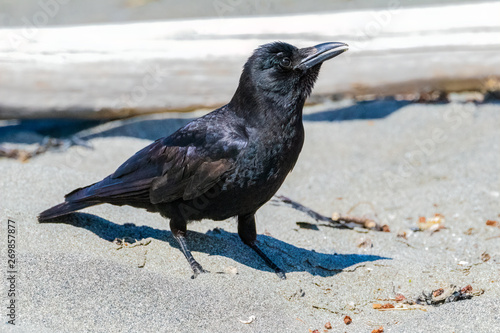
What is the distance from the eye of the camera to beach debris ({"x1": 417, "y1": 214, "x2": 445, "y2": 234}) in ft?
15.7

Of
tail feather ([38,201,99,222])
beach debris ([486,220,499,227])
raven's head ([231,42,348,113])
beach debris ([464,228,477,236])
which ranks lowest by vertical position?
beach debris ([464,228,477,236])

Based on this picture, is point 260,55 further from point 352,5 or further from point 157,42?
point 352,5

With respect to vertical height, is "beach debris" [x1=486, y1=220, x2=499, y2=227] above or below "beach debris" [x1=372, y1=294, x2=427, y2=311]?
below

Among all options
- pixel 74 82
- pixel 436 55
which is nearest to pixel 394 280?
pixel 436 55

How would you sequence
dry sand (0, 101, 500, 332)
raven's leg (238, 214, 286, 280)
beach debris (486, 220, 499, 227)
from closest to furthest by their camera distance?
dry sand (0, 101, 500, 332) → raven's leg (238, 214, 286, 280) → beach debris (486, 220, 499, 227)

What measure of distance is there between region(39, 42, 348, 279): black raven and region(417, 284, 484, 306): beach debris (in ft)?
2.73

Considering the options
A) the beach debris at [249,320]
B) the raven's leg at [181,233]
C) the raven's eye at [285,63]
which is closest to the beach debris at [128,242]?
→ the raven's leg at [181,233]

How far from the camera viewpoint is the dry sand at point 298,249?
3.17 m

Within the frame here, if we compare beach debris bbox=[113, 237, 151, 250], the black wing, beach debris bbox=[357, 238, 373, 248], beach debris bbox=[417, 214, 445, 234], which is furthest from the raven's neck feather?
beach debris bbox=[417, 214, 445, 234]

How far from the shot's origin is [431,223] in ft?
16.0

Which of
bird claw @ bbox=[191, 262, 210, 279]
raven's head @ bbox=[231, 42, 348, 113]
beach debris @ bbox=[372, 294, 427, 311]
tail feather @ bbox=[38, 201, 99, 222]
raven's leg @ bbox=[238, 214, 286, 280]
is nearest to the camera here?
beach debris @ bbox=[372, 294, 427, 311]

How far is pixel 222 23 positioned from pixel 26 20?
8.12ft

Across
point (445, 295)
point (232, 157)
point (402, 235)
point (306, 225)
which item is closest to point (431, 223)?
point (402, 235)

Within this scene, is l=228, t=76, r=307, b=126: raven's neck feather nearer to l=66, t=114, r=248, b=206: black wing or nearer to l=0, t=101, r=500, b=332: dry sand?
l=66, t=114, r=248, b=206: black wing
